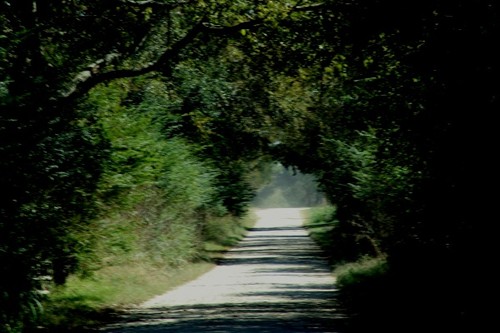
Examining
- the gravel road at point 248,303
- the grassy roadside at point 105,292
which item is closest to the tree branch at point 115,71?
the grassy roadside at point 105,292

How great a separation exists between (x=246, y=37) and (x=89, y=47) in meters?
3.41

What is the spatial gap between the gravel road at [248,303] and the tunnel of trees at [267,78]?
5.59ft

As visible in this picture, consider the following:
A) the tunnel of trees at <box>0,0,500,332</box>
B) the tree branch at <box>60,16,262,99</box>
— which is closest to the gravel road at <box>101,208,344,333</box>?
the tunnel of trees at <box>0,0,500,332</box>

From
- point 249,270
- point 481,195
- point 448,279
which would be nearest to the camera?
point 481,195

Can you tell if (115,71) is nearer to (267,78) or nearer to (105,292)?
(267,78)

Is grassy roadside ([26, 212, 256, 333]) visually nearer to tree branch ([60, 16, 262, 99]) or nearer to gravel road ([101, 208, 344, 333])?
gravel road ([101, 208, 344, 333])

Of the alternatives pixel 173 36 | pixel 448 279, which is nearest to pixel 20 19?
pixel 173 36

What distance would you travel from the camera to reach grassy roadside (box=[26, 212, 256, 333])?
48.7 ft

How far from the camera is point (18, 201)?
1248 cm

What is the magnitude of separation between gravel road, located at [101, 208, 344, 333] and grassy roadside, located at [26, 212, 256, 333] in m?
0.46

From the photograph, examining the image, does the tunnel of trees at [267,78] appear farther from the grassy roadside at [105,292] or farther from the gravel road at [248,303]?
the gravel road at [248,303]

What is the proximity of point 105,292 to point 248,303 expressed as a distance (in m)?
3.45

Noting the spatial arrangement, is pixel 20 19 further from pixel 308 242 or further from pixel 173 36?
pixel 308 242

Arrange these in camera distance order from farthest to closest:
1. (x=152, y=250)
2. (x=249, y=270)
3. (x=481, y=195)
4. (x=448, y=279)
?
(x=249, y=270) < (x=152, y=250) < (x=448, y=279) < (x=481, y=195)
